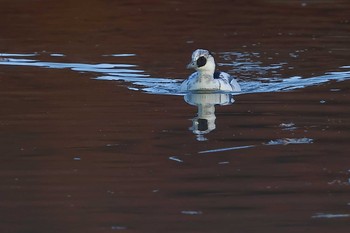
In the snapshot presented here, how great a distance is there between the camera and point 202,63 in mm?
17250

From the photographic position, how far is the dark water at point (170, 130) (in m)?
9.40

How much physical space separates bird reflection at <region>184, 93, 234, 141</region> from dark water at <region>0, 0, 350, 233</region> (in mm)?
37

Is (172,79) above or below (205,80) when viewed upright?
below

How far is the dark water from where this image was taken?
9.40 metres

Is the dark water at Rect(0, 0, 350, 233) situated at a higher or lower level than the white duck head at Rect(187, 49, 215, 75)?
lower

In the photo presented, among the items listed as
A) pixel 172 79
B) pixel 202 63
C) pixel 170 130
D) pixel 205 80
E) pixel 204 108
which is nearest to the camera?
pixel 170 130

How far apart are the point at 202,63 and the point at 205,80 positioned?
33 centimetres

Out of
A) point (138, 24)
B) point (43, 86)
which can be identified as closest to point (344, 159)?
point (43, 86)

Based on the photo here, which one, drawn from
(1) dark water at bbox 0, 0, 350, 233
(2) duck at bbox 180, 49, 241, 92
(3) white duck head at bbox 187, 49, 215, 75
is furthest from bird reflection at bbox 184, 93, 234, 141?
(3) white duck head at bbox 187, 49, 215, 75

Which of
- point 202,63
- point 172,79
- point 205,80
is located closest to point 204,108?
point 205,80

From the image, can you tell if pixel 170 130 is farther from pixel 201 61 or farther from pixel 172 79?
pixel 172 79

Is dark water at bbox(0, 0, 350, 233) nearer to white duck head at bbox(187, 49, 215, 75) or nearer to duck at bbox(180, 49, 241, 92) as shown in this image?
duck at bbox(180, 49, 241, 92)

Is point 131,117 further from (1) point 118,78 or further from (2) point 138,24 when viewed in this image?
(2) point 138,24

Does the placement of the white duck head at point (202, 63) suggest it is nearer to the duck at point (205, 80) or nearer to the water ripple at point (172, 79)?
the duck at point (205, 80)
